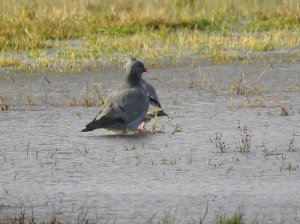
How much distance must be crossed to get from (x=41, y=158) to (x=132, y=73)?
2.26m

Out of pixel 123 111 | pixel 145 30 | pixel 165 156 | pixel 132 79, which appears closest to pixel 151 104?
pixel 132 79

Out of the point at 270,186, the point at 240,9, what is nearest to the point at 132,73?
the point at 270,186

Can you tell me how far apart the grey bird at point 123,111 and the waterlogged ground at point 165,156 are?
157 millimetres

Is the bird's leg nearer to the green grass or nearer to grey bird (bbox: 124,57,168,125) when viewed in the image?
grey bird (bbox: 124,57,168,125)

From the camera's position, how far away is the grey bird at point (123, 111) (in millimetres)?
11641

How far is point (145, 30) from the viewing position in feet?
70.7

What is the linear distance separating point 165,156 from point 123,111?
137 cm

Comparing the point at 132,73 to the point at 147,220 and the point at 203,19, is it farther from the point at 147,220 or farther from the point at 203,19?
the point at 203,19

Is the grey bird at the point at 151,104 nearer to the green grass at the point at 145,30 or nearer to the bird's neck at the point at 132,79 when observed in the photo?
the bird's neck at the point at 132,79

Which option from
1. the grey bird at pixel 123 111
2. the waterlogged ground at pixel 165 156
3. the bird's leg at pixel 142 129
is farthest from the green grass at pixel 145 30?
the grey bird at pixel 123 111

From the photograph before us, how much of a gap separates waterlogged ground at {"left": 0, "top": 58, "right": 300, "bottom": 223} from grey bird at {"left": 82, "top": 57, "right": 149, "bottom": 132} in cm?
16

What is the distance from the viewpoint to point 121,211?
8117mm

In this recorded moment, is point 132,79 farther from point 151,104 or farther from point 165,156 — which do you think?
point 165,156

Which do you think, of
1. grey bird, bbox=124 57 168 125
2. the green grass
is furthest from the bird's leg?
the green grass
